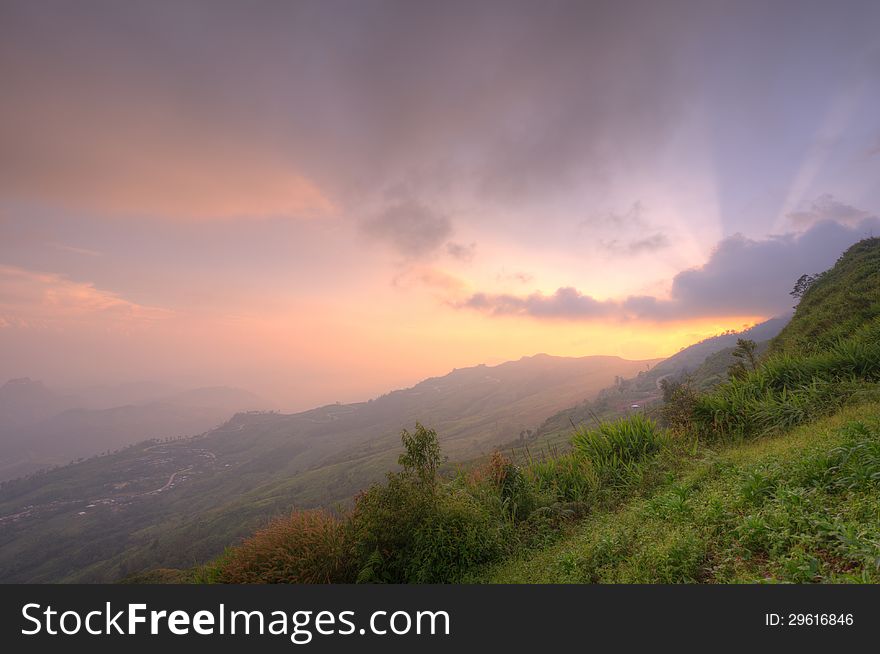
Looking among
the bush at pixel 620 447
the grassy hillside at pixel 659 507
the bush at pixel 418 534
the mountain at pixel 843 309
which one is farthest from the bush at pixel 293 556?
the mountain at pixel 843 309

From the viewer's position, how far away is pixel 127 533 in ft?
591

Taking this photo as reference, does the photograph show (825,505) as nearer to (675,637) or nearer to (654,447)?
(675,637)

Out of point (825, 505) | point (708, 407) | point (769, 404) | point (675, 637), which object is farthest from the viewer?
point (708, 407)

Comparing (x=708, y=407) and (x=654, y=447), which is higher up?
(x=708, y=407)

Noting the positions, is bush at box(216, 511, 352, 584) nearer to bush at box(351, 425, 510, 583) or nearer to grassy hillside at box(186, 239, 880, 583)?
grassy hillside at box(186, 239, 880, 583)

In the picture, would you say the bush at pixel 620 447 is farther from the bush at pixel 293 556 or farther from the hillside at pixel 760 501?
the bush at pixel 293 556

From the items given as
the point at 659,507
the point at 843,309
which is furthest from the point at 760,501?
the point at 843,309

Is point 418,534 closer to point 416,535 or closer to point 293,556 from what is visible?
point 416,535

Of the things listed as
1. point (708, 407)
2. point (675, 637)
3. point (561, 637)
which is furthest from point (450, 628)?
point (708, 407)

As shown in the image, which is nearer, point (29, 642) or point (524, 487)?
point (29, 642)

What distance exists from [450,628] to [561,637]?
49.7 inches

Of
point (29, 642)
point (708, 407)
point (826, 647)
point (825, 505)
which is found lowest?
point (826, 647)

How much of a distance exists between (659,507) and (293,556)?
A: 6.43 metres

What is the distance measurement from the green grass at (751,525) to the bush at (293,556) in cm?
272
